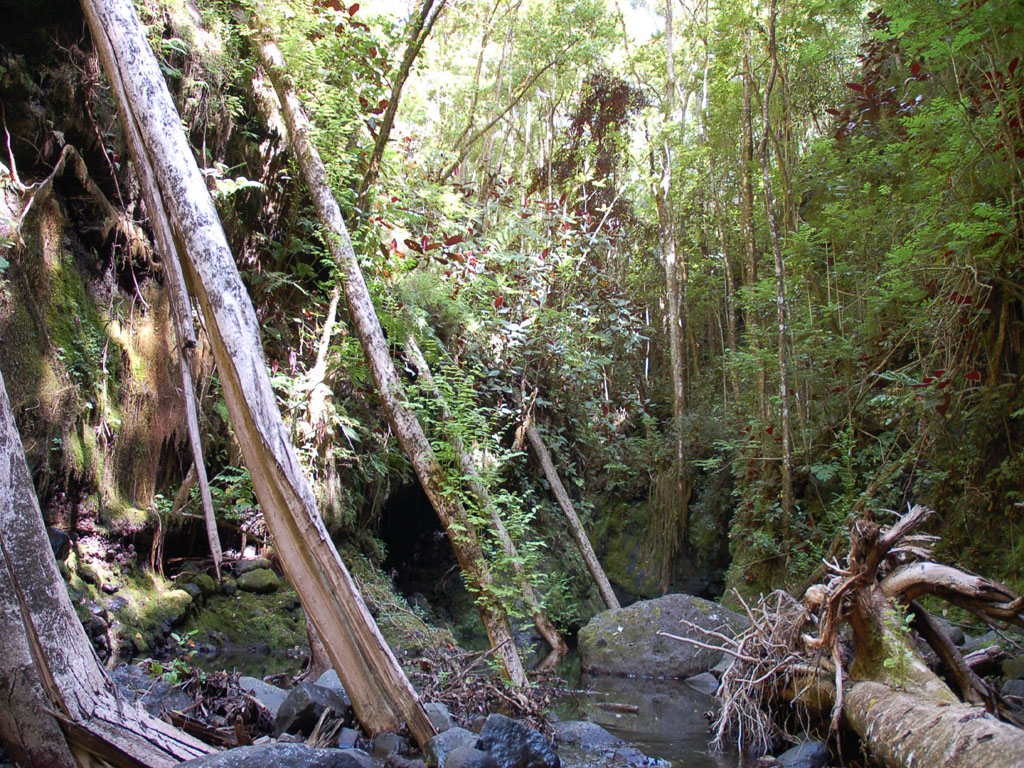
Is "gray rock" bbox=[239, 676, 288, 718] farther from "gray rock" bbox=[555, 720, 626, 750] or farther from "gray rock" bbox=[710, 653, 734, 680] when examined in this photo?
"gray rock" bbox=[710, 653, 734, 680]

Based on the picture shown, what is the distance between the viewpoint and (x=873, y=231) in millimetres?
7949

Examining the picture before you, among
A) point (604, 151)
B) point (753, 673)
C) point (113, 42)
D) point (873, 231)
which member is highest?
point (604, 151)

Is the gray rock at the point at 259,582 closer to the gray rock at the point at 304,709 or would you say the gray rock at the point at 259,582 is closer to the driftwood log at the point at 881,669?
the gray rock at the point at 304,709

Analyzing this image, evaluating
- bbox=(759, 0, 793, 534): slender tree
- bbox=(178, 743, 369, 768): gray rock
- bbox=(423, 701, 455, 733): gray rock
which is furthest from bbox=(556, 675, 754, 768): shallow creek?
bbox=(759, 0, 793, 534): slender tree

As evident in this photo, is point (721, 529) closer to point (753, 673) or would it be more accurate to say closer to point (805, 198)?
point (805, 198)

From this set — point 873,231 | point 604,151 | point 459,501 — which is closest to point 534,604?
point 459,501

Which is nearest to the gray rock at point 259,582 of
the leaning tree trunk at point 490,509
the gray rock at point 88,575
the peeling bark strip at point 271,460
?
the gray rock at point 88,575

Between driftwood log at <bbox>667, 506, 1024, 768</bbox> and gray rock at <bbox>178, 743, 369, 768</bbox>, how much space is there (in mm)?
2719

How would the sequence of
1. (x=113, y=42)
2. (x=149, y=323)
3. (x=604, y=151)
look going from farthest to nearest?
(x=604, y=151) → (x=149, y=323) → (x=113, y=42)

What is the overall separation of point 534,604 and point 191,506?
3661 millimetres

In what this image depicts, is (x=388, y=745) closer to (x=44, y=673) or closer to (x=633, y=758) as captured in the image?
(x=44, y=673)

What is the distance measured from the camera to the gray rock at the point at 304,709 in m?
3.65

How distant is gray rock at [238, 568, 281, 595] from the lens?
22.2 ft

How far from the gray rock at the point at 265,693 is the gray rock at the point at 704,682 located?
4803 millimetres
